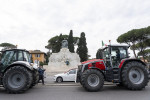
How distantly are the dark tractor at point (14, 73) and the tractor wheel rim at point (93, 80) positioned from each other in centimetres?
316

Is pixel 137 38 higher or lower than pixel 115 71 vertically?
higher

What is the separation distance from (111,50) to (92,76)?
7.08 feet

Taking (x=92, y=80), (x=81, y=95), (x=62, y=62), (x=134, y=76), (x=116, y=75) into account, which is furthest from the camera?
(x=62, y=62)

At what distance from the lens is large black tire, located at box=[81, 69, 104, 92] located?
6.65 metres

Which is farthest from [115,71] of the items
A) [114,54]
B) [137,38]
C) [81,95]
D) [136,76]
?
[137,38]

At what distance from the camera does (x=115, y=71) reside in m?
7.17

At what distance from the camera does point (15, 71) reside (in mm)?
6676

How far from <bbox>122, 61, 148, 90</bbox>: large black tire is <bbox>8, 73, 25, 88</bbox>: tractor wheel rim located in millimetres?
5517

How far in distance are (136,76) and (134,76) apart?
13 cm

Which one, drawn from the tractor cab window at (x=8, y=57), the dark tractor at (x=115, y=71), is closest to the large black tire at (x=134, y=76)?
the dark tractor at (x=115, y=71)

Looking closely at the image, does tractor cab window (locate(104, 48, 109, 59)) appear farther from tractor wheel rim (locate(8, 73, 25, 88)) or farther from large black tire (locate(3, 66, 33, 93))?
tractor wheel rim (locate(8, 73, 25, 88))

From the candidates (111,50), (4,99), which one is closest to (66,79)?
(111,50)

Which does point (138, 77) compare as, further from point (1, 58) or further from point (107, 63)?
point (1, 58)

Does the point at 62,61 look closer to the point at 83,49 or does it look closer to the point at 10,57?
the point at 83,49
